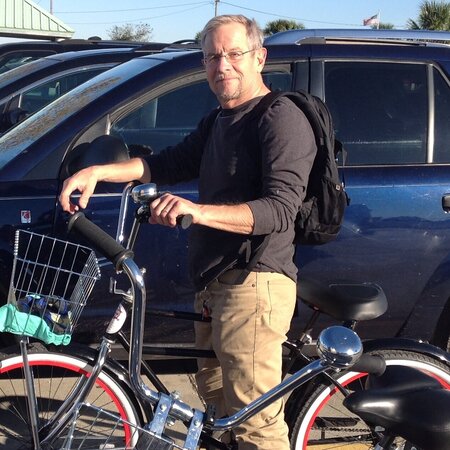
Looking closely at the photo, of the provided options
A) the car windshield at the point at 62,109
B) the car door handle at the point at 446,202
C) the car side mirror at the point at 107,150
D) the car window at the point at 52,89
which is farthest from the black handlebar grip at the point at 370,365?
the car window at the point at 52,89

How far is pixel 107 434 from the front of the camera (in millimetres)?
2824

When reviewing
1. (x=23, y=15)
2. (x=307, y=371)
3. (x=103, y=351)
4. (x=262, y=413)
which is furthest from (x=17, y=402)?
(x=23, y=15)

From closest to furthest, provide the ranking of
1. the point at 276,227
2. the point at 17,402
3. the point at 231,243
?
the point at 276,227
the point at 231,243
the point at 17,402

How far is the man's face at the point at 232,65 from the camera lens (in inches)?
96.7

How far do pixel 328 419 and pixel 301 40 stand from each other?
200 centimetres

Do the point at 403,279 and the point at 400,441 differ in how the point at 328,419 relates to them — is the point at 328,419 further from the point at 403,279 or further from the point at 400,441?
the point at 403,279

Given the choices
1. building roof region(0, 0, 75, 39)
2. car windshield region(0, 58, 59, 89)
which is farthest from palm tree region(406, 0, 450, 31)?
car windshield region(0, 58, 59, 89)

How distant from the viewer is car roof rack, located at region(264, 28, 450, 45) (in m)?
4.10

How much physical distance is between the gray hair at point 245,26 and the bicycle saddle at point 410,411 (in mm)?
1161

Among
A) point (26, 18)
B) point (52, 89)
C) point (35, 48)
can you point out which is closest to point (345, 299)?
point (52, 89)

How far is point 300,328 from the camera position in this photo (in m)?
3.93

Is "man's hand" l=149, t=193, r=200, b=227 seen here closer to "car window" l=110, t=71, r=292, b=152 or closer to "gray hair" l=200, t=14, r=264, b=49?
"gray hair" l=200, t=14, r=264, b=49

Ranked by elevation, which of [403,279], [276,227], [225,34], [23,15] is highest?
[23,15]

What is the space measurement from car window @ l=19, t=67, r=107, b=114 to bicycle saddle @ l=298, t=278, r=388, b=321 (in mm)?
4371
